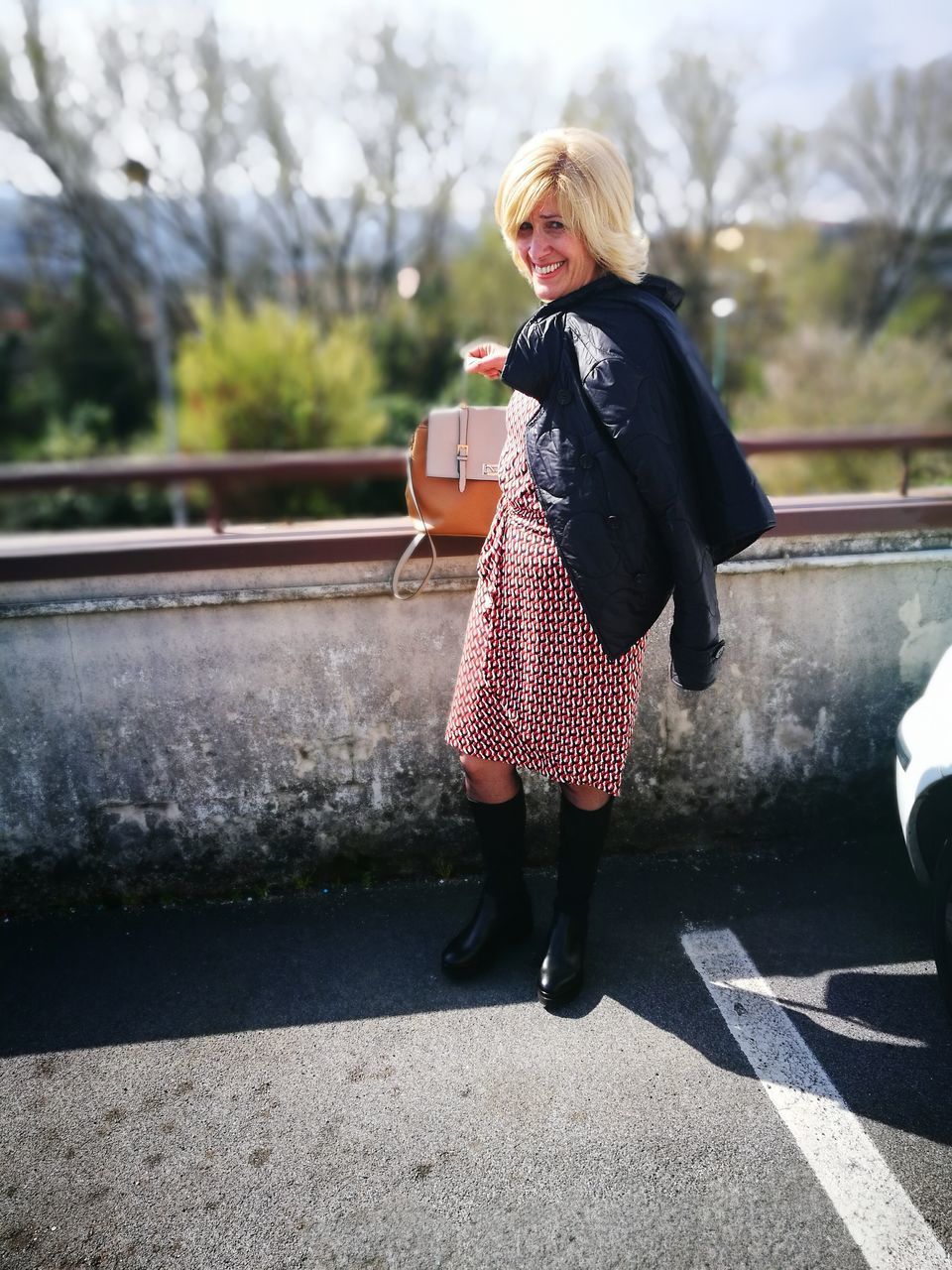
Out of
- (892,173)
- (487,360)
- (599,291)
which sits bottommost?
(487,360)

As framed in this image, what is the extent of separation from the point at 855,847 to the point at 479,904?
1.35 m

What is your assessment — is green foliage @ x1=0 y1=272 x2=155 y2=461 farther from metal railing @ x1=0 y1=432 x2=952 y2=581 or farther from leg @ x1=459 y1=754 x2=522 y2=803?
leg @ x1=459 y1=754 x2=522 y2=803

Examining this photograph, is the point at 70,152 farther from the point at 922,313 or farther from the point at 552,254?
the point at 552,254

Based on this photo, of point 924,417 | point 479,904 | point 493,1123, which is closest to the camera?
point 493,1123

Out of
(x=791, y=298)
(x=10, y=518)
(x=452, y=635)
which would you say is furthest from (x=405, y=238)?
(x=452, y=635)

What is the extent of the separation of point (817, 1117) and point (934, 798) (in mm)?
809

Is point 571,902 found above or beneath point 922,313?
beneath

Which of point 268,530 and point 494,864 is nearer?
point 494,864

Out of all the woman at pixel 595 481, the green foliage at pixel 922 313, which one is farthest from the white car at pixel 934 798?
the green foliage at pixel 922 313

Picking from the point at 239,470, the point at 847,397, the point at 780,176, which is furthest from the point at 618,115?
the point at 239,470

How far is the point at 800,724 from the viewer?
277cm

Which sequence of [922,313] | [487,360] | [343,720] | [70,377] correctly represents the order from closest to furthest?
[487,360] < [343,720] < [70,377] < [922,313]

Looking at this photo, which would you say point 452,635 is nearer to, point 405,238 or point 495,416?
point 495,416

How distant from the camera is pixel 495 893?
7.60 feet
